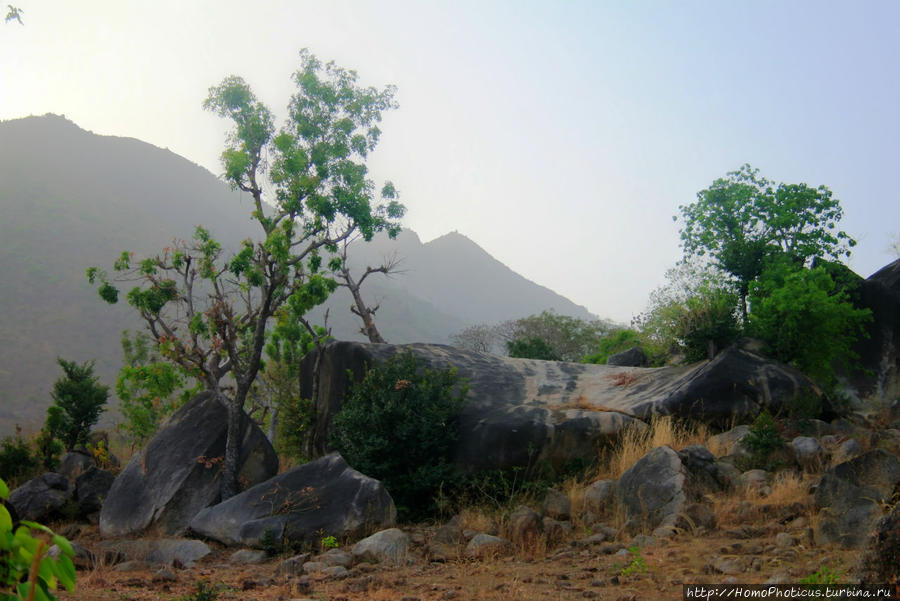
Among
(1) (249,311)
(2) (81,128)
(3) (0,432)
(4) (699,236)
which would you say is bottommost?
(3) (0,432)

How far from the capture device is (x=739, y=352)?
1187 centimetres

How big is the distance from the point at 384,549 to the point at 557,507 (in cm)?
242

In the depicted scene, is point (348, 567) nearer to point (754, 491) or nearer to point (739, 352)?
point (754, 491)

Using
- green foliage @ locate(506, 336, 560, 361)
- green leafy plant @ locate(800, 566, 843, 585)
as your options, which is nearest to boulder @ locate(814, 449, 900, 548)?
green leafy plant @ locate(800, 566, 843, 585)

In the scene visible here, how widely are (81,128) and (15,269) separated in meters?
50.7

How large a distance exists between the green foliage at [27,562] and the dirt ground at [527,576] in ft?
11.4

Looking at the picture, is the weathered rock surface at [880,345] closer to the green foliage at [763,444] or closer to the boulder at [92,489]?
the green foliage at [763,444]

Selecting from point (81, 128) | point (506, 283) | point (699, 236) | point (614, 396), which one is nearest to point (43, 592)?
point (614, 396)

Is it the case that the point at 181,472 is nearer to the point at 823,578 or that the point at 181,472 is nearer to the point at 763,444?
the point at 763,444

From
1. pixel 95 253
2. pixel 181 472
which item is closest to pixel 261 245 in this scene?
pixel 181 472

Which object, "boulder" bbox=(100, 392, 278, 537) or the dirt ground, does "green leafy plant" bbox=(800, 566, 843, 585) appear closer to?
the dirt ground

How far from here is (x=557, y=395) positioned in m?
12.2

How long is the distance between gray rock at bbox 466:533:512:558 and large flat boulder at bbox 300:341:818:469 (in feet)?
9.92

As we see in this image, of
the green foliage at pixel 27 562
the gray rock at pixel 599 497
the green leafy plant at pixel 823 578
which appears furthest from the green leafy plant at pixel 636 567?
the green foliage at pixel 27 562
